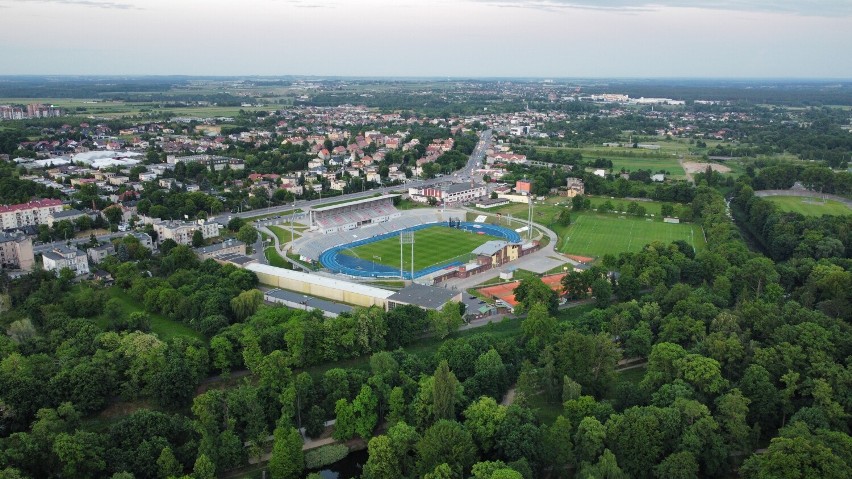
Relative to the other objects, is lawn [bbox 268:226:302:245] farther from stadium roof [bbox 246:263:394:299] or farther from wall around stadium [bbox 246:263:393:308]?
wall around stadium [bbox 246:263:393:308]

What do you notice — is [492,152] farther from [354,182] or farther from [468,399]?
[468,399]

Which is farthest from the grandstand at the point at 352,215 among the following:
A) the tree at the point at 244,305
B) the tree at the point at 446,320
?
the tree at the point at 446,320

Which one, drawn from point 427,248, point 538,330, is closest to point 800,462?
point 538,330


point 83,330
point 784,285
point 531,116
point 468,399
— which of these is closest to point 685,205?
point 784,285

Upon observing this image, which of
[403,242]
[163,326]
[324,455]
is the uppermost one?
[403,242]

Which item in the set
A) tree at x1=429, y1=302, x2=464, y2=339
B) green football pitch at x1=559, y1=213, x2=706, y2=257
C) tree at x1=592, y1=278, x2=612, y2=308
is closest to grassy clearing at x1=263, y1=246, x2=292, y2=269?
tree at x1=429, y1=302, x2=464, y2=339

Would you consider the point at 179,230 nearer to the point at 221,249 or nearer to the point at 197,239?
the point at 197,239
